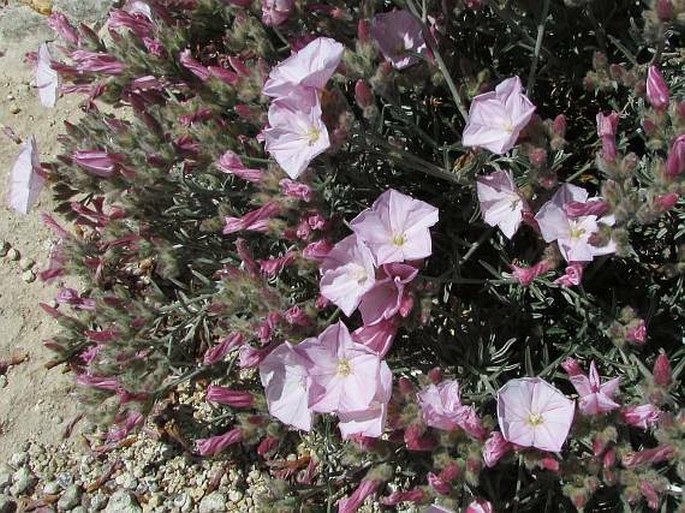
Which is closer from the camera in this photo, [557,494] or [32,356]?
[557,494]

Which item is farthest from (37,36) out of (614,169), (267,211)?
(614,169)

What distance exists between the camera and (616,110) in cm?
287

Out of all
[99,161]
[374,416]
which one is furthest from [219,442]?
[99,161]

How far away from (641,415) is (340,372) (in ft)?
2.60

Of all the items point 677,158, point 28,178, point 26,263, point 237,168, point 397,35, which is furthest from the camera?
point 26,263

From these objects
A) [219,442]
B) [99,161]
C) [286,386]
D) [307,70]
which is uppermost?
[307,70]

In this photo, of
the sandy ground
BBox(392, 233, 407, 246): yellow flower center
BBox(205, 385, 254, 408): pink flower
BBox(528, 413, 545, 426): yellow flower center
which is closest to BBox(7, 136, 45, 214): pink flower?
the sandy ground

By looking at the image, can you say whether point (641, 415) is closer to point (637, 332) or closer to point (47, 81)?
point (637, 332)

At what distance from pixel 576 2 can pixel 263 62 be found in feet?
2.94

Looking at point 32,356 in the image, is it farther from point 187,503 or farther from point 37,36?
point 37,36

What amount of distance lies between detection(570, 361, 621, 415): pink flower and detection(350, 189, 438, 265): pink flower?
20.9 inches

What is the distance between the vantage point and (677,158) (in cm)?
222

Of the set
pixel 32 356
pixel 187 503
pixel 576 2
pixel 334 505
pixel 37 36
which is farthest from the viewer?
Result: pixel 37 36

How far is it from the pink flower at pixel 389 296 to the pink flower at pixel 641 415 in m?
0.64
